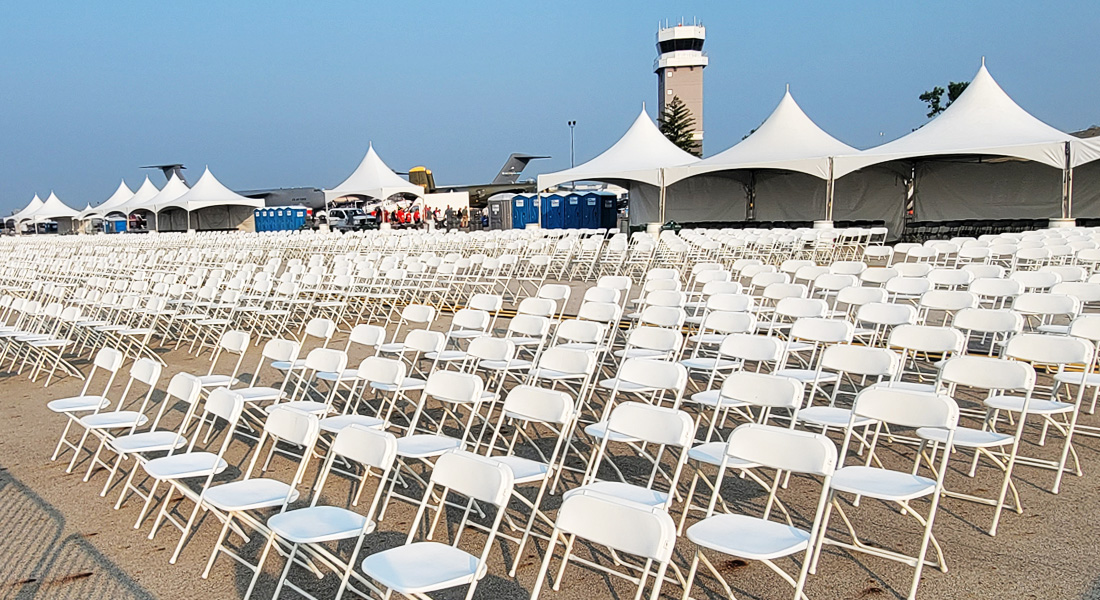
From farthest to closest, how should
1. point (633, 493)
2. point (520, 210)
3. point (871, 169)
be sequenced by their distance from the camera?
1. point (520, 210)
2. point (871, 169)
3. point (633, 493)

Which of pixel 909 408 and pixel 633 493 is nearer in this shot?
pixel 633 493

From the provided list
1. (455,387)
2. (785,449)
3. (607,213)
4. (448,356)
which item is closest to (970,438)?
(785,449)

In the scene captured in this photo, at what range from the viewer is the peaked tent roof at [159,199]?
33.3m

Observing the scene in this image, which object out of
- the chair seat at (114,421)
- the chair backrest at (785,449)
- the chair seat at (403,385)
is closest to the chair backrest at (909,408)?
the chair backrest at (785,449)

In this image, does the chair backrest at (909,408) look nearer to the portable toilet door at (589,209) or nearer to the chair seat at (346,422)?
the chair seat at (346,422)

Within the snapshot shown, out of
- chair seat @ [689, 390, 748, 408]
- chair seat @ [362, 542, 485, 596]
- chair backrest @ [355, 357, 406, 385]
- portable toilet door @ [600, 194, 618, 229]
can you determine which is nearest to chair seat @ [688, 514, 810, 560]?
chair seat @ [362, 542, 485, 596]

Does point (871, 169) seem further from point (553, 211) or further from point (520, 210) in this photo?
point (520, 210)

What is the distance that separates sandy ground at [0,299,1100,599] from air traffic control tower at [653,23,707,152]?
7490 centimetres

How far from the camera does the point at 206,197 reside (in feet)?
107

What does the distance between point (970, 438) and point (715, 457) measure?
3.81 ft

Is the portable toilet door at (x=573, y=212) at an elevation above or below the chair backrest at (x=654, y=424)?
above

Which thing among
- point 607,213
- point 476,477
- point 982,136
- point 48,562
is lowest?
point 48,562

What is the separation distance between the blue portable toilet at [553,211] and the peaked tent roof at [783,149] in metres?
6.37

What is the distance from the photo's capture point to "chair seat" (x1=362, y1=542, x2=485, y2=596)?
2.51 meters
